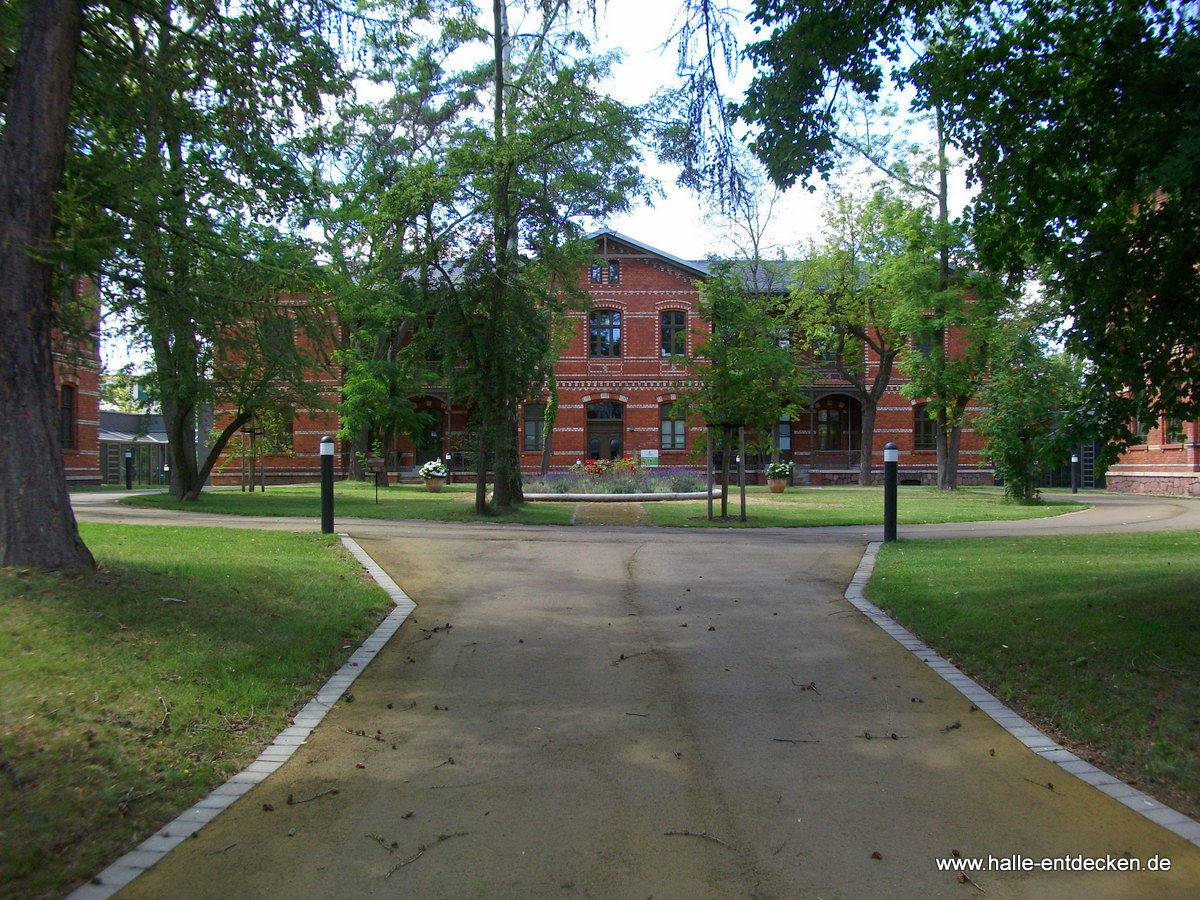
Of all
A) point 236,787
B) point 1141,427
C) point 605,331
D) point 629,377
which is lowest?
point 236,787

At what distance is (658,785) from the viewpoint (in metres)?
4.63

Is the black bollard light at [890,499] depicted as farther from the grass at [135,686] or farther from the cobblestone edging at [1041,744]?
the grass at [135,686]

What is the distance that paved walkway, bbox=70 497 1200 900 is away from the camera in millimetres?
3684

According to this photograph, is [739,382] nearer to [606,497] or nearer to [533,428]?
[606,497]

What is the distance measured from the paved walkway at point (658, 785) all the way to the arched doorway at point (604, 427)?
116 feet

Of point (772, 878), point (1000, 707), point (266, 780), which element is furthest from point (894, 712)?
point (266, 780)

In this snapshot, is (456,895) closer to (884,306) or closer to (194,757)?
(194,757)

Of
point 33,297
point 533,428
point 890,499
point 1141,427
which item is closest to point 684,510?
point 890,499

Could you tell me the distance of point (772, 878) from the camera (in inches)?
144

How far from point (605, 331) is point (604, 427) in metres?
4.59

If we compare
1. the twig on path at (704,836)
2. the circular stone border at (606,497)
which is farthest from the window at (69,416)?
the twig on path at (704,836)

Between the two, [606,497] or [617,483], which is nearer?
[606,497]

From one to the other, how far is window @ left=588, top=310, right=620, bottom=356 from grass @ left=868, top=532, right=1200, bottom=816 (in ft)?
109

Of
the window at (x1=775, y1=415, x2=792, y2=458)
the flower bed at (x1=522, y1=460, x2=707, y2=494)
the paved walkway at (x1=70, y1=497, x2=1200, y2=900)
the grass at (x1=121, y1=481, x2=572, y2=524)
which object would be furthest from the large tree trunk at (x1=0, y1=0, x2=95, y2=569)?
the window at (x1=775, y1=415, x2=792, y2=458)
